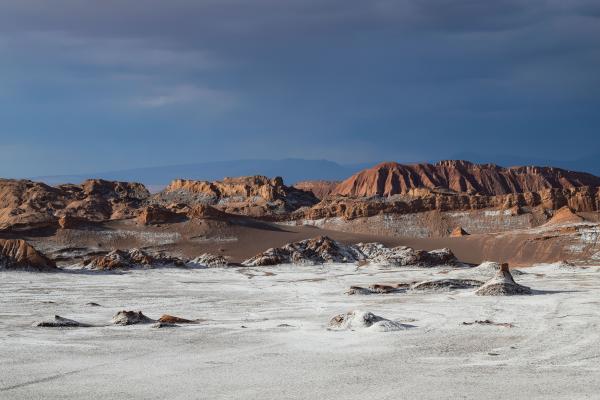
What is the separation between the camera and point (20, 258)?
4281 cm

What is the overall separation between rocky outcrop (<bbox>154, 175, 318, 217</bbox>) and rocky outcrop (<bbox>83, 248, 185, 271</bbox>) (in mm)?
46890

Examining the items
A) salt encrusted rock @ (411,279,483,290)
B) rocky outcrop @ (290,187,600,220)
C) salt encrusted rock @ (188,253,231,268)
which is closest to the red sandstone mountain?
rocky outcrop @ (290,187,600,220)

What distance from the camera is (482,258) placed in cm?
5209

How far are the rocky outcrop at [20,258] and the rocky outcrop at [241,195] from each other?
52.1 metres

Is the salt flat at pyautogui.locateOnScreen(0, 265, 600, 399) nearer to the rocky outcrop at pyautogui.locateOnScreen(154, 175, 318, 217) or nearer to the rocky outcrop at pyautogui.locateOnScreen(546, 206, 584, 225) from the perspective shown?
the rocky outcrop at pyautogui.locateOnScreen(546, 206, 584, 225)

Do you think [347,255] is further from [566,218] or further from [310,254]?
[566,218]

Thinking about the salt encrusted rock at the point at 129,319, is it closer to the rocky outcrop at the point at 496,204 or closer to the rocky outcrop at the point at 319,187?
the rocky outcrop at the point at 496,204

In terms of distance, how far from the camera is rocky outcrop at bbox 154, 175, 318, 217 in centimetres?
10162

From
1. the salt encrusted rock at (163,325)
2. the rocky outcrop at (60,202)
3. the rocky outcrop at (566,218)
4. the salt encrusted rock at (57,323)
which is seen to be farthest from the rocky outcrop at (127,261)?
the rocky outcrop at (60,202)

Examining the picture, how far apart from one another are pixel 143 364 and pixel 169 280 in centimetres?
2685

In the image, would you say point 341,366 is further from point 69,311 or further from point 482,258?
point 482,258

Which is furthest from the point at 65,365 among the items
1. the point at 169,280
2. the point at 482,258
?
the point at 482,258

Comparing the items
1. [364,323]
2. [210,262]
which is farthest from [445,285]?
[210,262]

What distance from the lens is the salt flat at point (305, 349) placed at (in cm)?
1070
